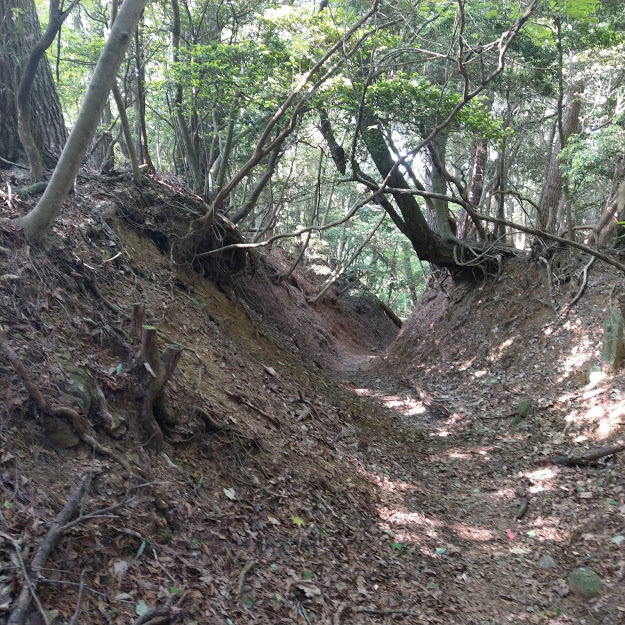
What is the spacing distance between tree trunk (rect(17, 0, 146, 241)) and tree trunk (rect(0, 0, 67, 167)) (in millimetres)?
3148

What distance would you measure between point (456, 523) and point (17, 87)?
8.44 meters

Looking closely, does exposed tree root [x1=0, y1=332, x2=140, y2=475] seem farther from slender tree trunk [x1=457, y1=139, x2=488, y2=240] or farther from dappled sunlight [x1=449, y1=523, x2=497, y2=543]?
slender tree trunk [x1=457, y1=139, x2=488, y2=240]

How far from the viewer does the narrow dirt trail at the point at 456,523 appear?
4910mm

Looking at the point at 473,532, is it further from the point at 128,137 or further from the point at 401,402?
the point at 128,137

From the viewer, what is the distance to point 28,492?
11.9 ft

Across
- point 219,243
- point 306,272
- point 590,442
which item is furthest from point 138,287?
point 306,272

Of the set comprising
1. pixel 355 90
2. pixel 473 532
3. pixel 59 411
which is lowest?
pixel 59 411

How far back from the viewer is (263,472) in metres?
5.72

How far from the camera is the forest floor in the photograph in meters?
3.75

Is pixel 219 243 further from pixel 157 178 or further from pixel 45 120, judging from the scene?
pixel 45 120

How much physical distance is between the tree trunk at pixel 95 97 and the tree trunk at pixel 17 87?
10.3 ft

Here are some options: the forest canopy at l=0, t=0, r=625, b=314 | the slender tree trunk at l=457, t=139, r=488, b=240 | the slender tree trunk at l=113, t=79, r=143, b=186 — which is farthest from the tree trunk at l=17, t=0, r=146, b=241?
the slender tree trunk at l=457, t=139, r=488, b=240

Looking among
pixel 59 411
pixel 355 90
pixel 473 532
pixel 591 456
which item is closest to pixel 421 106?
pixel 355 90

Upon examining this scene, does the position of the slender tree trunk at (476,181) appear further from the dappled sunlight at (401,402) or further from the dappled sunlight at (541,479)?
the dappled sunlight at (541,479)
